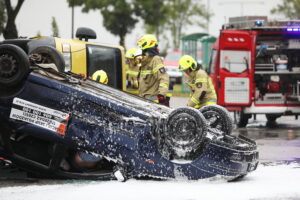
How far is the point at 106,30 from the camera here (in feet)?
136

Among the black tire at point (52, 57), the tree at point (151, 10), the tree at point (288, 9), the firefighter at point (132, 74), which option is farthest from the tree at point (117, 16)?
the black tire at point (52, 57)

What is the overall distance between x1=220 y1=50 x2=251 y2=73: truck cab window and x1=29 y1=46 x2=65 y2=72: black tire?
7642 millimetres

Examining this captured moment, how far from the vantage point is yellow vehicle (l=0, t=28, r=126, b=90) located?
10367 mm

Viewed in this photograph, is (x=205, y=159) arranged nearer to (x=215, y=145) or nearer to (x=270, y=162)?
(x=215, y=145)

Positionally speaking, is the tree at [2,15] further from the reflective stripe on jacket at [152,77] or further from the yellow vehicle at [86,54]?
the reflective stripe on jacket at [152,77]

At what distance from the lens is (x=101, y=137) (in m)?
7.31

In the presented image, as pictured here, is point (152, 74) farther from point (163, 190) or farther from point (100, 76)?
point (163, 190)

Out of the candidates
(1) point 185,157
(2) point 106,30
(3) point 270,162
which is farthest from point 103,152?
(2) point 106,30

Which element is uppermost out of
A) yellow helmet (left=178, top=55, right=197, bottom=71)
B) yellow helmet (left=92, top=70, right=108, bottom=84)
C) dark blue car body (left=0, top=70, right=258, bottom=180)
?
yellow helmet (left=178, top=55, right=197, bottom=71)

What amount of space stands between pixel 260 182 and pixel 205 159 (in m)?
0.72

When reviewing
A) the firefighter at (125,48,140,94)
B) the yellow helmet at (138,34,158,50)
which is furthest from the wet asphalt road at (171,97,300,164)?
the firefighter at (125,48,140,94)

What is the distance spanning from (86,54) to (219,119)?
3.11 meters

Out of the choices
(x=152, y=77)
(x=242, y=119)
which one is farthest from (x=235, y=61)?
(x=152, y=77)

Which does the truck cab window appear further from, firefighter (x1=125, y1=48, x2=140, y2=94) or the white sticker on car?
the white sticker on car
